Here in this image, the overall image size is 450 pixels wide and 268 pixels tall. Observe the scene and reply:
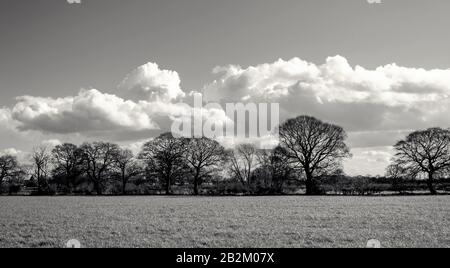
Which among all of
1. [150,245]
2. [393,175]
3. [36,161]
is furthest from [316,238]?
[36,161]

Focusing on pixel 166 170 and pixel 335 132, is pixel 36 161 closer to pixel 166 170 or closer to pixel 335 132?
pixel 166 170

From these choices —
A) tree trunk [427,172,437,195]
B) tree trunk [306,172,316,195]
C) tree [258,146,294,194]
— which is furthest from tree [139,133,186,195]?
tree trunk [427,172,437,195]

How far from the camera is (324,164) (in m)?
62.0

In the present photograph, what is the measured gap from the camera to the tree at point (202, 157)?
76.4 meters

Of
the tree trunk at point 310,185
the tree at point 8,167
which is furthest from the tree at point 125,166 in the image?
the tree trunk at point 310,185

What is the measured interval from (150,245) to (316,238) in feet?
20.1

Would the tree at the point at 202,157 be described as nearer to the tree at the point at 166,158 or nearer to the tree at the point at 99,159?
the tree at the point at 166,158

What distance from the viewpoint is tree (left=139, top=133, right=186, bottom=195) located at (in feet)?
250

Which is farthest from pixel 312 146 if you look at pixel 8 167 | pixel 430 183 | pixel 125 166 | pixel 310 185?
pixel 8 167

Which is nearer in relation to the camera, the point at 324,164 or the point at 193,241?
the point at 193,241

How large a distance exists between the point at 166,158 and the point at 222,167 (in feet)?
39.2

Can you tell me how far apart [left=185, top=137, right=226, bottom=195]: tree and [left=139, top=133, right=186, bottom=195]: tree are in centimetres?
148

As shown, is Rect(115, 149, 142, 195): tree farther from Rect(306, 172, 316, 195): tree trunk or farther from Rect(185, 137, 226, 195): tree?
Rect(306, 172, 316, 195): tree trunk

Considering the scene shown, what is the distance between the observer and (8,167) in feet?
327
